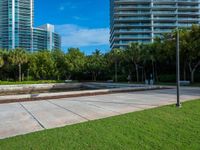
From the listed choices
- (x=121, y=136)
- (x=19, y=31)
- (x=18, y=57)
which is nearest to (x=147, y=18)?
(x=19, y=31)

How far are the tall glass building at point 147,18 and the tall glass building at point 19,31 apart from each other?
2556 cm

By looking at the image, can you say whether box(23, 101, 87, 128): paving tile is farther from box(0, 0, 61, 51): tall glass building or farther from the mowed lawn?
box(0, 0, 61, 51): tall glass building

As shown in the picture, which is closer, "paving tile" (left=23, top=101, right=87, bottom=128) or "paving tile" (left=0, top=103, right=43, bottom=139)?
"paving tile" (left=0, top=103, right=43, bottom=139)

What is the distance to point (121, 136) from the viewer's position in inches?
207

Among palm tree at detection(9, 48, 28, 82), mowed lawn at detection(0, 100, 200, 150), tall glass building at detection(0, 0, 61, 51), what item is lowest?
mowed lawn at detection(0, 100, 200, 150)

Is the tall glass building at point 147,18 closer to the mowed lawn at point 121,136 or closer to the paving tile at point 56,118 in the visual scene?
the paving tile at point 56,118

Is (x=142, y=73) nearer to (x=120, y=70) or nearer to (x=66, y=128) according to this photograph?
(x=120, y=70)

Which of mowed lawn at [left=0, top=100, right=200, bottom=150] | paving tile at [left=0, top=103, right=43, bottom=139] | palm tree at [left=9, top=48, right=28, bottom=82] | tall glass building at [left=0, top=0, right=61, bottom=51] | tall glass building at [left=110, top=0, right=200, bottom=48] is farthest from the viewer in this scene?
tall glass building at [left=110, top=0, right=200, bottom=48]

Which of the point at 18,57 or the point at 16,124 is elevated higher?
the point at 18,57

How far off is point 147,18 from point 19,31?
47.7 meters

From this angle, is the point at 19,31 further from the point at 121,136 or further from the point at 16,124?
the point at 121,136

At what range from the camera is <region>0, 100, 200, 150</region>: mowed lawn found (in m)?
4.68

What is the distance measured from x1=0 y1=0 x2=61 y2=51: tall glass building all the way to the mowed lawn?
3110 inches

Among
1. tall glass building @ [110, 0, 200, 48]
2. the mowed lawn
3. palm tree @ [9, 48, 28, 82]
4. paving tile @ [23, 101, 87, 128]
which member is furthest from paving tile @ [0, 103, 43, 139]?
tall glass building @ [110, 0, 200, 48]
